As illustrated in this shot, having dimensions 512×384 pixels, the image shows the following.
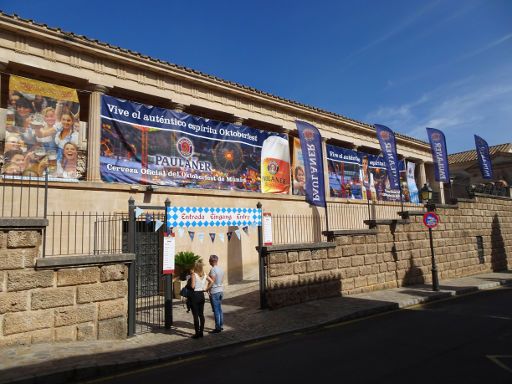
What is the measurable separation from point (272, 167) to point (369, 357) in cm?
1291

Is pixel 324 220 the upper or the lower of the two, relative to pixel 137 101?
lower

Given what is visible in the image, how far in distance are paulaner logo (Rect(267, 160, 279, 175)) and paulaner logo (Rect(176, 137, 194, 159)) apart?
A: 14.3 feet

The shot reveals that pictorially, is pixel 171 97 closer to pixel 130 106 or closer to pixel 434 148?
pixel 130 106

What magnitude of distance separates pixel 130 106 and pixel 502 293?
15.8 metres

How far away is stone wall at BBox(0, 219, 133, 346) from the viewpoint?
6.41m

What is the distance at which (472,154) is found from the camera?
3512 cm

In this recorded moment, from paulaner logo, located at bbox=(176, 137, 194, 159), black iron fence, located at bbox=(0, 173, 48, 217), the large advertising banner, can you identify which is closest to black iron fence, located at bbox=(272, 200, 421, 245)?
the large advertising banner

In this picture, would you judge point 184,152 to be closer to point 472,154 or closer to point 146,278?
point 146,278

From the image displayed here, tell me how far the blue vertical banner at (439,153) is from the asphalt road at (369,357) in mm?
13360

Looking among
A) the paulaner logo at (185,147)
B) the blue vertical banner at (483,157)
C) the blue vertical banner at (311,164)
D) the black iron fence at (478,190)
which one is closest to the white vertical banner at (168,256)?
the paulaner logo at (185,147)

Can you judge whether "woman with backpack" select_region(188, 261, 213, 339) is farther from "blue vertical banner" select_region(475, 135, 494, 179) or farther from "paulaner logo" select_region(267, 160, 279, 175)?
"blue vertical banner" select_region(475, 135, 494, 179)

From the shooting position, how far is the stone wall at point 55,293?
Result: 21.0 feet

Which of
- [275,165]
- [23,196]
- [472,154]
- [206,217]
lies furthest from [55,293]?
[472,154]

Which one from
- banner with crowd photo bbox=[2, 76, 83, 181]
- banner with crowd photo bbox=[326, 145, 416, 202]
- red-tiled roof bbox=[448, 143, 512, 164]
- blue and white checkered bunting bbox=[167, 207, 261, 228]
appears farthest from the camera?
red-tiled roof bbox=[448, 143, 512, 164]
